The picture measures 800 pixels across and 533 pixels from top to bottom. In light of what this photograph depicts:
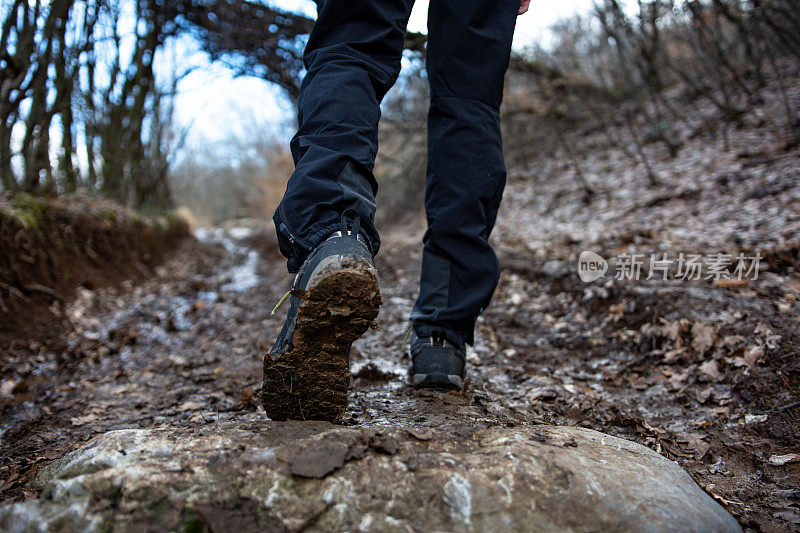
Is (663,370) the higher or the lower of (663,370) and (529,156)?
the lower

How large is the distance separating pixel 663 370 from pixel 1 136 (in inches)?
188

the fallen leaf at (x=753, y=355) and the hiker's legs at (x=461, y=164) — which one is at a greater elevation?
the hiker's legs at (x=461, y=164)

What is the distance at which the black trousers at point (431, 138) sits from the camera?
1.24 m

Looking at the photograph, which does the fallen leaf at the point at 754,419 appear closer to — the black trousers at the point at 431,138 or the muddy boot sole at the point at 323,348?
the black trousers at the point at 431,138

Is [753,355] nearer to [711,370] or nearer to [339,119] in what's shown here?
[711,370]

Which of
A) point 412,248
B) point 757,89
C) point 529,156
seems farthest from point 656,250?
point 529,156

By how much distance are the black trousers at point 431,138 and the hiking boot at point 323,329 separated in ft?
0.32

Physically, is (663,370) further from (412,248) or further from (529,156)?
(529,156)

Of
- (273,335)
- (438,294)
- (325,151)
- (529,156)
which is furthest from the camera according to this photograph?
(529,156)

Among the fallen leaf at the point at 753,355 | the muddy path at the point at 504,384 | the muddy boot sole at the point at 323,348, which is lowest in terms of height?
the muddy path at the point at 504,384

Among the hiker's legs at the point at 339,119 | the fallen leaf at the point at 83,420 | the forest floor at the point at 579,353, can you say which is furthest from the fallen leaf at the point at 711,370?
the fallen leaf at the point at 83,420

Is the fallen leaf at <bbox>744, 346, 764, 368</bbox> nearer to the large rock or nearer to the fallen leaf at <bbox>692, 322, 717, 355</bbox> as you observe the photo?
the fallen leaf at <bbox>692, 322, 717, 355</bbox>

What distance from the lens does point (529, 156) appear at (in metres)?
7.86

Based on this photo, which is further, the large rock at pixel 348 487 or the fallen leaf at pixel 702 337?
the fallen leaf at pixel 702 337
